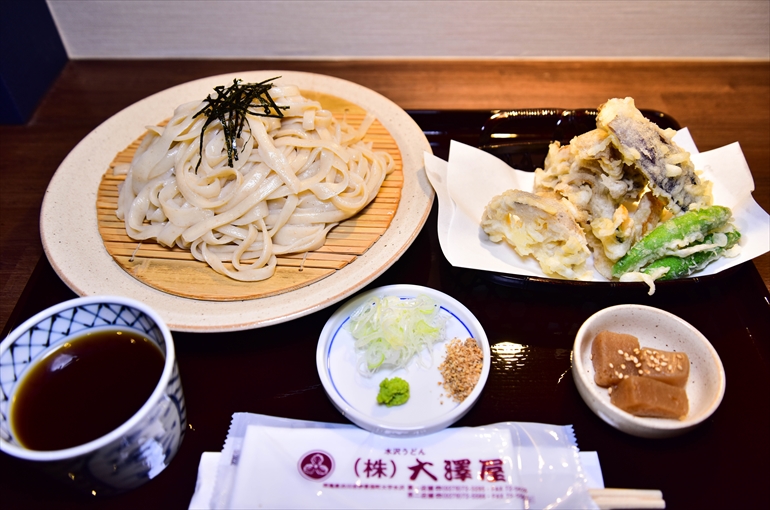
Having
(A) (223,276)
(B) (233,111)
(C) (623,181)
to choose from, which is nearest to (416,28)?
(B) (233,111)

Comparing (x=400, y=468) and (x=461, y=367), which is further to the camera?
(x=461, y=367)

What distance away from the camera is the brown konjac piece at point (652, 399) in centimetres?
169

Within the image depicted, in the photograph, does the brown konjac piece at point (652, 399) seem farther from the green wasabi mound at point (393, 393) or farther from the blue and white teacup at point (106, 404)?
the blue and white teacup at point (106, 404)

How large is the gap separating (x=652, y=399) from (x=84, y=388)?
1.75 meters

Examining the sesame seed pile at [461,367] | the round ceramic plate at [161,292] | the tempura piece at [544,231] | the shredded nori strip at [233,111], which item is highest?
the shredded nori strip at [233,111]

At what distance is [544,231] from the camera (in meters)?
2.17

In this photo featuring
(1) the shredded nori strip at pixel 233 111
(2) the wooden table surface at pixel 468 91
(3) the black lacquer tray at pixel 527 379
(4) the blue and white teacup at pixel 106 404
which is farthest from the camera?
(2) the wooden table surface at pixel 468 91

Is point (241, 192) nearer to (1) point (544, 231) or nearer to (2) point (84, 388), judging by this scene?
(2) point (84, 388)

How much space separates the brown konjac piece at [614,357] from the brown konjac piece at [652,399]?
58 millimetres

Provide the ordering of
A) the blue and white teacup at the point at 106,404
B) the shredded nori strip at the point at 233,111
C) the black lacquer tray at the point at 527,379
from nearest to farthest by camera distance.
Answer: the blue and white teacup at the point at 106,404 < the black lacquer tray at the point at 527,379 < the shredded nori strip at the point at 233,111

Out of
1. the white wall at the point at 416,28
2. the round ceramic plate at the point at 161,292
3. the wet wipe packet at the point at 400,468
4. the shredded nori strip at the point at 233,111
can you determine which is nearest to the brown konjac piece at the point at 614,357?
the wet wipe packet at the point at 400,468

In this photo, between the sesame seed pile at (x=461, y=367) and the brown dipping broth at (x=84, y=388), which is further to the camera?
the sesame seed pile at (x=461, y=367)

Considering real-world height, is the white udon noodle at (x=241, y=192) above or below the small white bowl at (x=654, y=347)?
above

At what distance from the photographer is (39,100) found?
3.51 m
